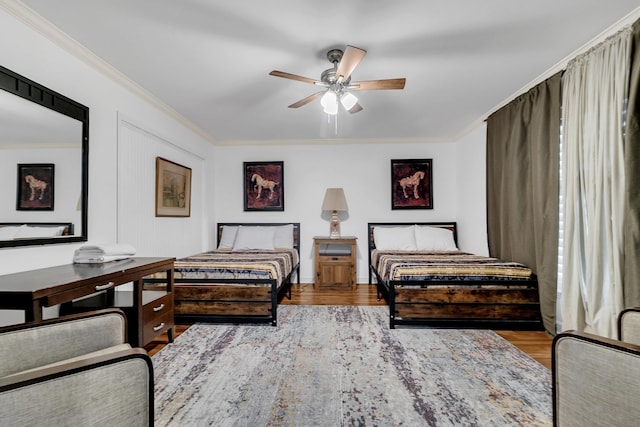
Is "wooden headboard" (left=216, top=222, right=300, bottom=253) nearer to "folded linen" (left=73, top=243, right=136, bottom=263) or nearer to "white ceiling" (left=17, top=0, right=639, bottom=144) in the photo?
"white ceiling" (left=17, top=0, right=639, bottom=144)

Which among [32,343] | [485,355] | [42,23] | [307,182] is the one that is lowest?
[485,355]

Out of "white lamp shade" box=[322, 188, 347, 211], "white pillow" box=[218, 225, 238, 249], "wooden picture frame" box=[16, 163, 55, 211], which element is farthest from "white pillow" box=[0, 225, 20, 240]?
"white lamp shade" box=[322, 188, 347, 211]

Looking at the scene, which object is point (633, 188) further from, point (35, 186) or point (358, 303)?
point (35, 186)

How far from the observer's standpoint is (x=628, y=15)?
6.52 feet

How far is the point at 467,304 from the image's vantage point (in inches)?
114

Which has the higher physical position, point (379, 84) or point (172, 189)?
point (379, 84)

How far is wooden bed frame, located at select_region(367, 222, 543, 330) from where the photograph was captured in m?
2.87

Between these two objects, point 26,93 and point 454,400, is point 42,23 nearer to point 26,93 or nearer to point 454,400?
point 26,93

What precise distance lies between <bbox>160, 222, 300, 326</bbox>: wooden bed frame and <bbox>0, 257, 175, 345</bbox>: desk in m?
0.39

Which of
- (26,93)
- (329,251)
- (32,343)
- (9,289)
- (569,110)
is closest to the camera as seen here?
(32,343)

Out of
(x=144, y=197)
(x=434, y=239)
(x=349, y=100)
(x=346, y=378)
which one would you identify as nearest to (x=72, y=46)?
(x=144, y=197)

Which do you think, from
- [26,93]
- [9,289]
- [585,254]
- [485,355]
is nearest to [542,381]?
[485,355]

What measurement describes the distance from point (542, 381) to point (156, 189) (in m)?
3.94

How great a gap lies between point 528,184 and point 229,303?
3.22 meters
